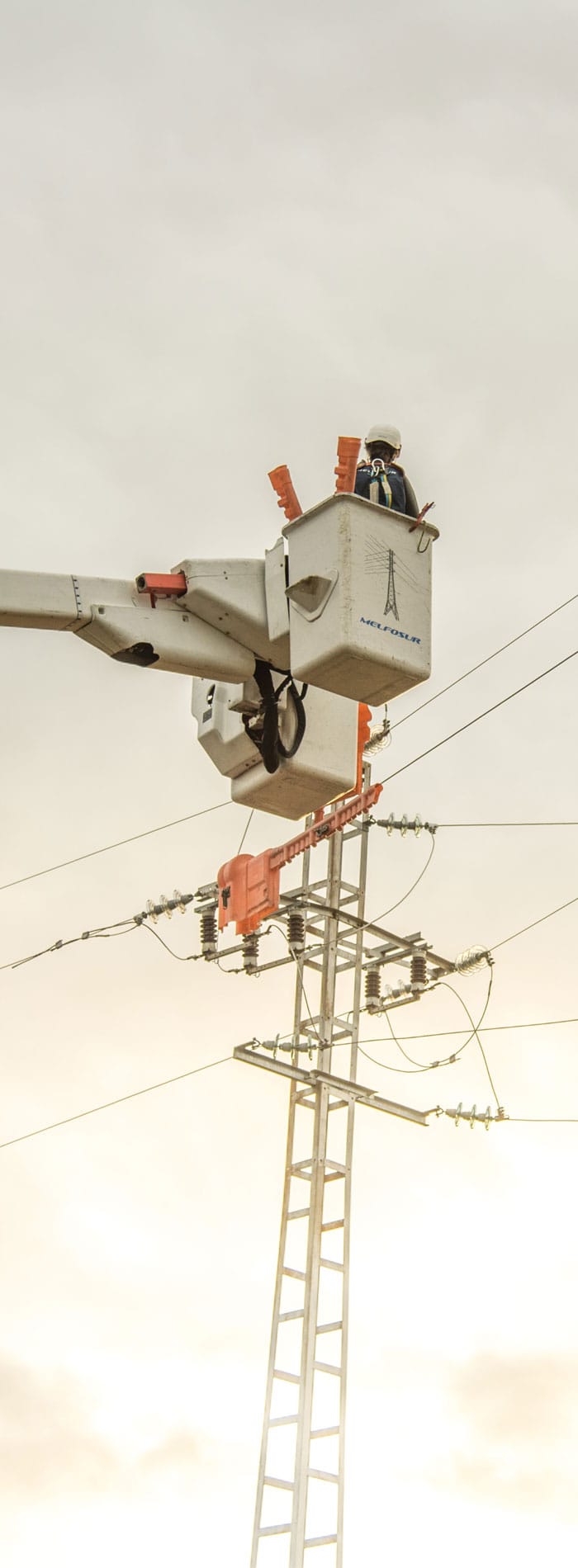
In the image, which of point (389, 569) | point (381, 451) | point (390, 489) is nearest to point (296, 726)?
point (389, 569)

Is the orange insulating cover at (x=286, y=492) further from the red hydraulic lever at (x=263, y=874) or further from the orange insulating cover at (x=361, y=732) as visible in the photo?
the red hydraulic lever at (x=263, y=874)

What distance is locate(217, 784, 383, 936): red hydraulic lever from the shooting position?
51.9 ft

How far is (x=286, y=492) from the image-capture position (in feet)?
26.3

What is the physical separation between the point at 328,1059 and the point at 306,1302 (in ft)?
6.65

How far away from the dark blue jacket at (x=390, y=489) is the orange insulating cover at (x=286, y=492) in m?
0.52

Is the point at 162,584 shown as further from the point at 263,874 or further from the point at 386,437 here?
the point at 263,874

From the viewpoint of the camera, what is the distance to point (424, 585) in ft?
25.8

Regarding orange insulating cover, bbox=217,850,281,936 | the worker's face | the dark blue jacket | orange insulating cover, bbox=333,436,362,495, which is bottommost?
orange insulating cover, bbox=333,436,362,495

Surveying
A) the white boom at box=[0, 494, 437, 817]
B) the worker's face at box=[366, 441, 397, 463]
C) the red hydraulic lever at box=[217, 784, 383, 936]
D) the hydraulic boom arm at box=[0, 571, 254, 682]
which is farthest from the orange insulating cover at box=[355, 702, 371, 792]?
the red hydraulic lever at box=[217, 784, 383, 936]

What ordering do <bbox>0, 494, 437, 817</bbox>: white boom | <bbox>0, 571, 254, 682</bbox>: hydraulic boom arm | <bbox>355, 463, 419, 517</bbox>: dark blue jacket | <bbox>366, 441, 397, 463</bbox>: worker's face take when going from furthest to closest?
<bbox>366, 441, 397, 463</bbox>: worker's face → <bbox>355, 463, 419, 517</bbox>: dark blue jacket → <bbox>0, 571, 254, 682</bbox>: hydraulic boom arm → <bbox>0, 494, 437, 817</bbox>: white boom

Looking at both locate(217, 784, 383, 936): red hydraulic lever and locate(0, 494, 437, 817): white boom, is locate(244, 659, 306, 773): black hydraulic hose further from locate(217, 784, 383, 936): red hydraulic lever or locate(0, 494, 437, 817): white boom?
locate(217, 784, 383, 936): red hydraulic lever

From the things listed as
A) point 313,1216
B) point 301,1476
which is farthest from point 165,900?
point 301,1476

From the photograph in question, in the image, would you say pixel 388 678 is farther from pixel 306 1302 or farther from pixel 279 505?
pixel 306 1302

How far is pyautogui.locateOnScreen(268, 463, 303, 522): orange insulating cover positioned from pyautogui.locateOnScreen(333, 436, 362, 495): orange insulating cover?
333mm
